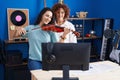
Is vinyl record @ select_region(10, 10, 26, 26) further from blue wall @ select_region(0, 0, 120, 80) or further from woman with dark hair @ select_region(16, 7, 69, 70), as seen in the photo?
woman with dark hair @ select_region(16, 7, 69, 70)

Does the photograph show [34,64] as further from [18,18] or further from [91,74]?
[18,18]

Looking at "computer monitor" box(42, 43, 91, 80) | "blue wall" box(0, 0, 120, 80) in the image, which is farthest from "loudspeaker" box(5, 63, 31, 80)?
"computer monitor" box(42, 43, 91, 80)

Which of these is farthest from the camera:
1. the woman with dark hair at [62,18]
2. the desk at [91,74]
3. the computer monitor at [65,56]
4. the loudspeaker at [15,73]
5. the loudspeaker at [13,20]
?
the loudspeaker at [13,20]

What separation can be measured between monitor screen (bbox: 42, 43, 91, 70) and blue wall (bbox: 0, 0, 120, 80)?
2.07 m

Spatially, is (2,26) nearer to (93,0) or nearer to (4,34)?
(4,34)

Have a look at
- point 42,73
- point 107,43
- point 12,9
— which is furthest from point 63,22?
point 107,43

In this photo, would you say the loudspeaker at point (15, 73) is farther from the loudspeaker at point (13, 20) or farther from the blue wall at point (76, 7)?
the loudspeaker at point (13, 20)

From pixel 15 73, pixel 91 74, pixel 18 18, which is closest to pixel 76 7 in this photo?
pixel 18 18

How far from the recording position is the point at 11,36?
3.69m

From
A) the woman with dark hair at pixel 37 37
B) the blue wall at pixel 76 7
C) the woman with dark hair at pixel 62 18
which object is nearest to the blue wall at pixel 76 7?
the blue wall at pixel 76 7

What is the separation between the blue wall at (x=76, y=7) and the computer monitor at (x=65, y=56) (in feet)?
6.78

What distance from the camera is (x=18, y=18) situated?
12.2 feet

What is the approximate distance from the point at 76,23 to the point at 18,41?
55.1 inches

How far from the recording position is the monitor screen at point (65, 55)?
6.12 ft
